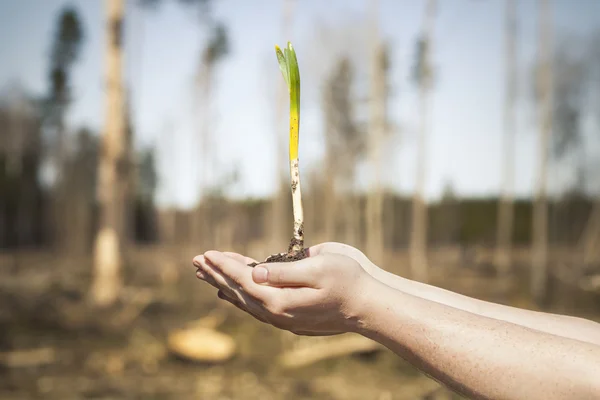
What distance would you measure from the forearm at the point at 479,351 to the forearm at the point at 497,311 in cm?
19

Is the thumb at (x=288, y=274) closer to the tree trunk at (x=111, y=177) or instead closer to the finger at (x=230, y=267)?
the finger at (x=230, y=267)

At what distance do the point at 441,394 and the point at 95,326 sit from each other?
17.0 ft

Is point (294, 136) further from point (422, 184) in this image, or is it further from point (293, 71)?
point (422, 184)

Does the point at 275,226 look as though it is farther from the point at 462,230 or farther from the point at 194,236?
the point at 462,230

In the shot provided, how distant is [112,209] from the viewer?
348 inches

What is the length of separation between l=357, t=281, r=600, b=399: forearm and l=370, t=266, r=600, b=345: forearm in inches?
A: 7.7

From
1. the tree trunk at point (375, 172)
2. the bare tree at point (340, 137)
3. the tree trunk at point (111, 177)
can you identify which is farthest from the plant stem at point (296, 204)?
the bare tree at point (340, 137)

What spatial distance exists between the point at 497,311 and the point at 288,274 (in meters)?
0.62

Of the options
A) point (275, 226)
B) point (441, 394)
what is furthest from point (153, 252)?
point (441, 394)

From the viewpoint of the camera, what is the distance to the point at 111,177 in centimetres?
888

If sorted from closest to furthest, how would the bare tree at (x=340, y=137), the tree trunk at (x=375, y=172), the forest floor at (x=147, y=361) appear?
the forest floor at (x=147, y=361) → the tree trunk at (x=375, y=172) → the bare tree at (x=340, y=137)

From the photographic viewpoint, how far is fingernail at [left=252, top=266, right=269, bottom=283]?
1.22 metres

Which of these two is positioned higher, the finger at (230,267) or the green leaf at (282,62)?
the green leaf at (282,62)

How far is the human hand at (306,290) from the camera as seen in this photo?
1.20 metres
